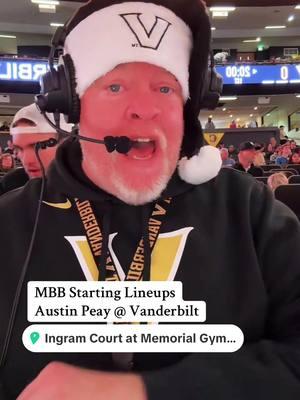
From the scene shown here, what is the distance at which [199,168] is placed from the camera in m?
0.89

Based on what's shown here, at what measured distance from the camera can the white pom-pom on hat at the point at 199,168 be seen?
891 mm

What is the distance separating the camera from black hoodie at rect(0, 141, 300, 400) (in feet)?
2.13

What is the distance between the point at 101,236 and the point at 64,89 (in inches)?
12.4

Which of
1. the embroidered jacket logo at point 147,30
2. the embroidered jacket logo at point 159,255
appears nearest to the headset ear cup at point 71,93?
the embroidered jacket logo at point 147,30

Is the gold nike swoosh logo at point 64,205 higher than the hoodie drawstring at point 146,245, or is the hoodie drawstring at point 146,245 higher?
the gold nike swoosh logo at point 64,205

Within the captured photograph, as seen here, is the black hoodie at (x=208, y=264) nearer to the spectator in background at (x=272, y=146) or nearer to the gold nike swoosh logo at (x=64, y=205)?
the gold nike swoosh logo at (x=64, y=205)

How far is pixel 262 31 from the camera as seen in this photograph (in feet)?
54.5

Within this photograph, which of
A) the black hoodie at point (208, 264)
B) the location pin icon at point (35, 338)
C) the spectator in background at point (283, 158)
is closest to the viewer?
the black hoodie at point (208, 264)

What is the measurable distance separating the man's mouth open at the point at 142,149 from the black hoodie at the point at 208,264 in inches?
3.6

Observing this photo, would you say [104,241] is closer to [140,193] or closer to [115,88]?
[140,193]

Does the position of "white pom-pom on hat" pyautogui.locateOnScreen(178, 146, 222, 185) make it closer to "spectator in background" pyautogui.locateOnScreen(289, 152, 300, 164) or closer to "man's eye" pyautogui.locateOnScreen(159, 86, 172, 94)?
"man's eye" pyautogui.locateOnScreen(159, 86, 172, 94)

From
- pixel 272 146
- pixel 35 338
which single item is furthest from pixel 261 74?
pixel 35 338

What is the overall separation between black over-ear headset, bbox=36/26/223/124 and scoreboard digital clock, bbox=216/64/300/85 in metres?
12.0

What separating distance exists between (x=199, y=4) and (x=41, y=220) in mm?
518
